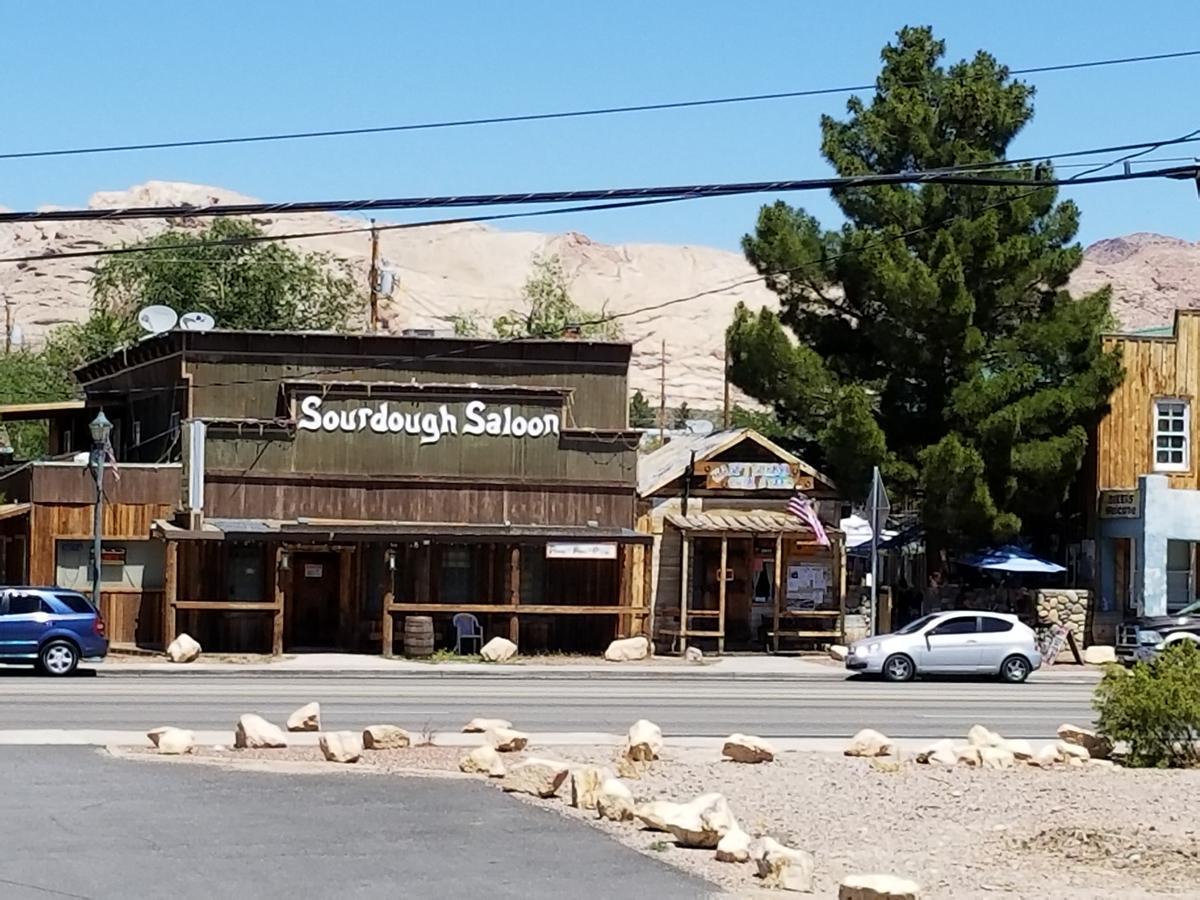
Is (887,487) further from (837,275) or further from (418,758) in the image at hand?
(418,758)

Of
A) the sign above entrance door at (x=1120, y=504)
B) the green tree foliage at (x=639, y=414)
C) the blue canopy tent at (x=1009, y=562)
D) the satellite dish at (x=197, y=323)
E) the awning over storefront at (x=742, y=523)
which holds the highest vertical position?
the green tree foliage at (x=639, y=414)

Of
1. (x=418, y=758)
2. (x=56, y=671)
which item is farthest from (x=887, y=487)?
(x=418, y=758)

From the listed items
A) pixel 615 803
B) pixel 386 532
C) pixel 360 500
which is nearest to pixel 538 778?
pixel 615 803

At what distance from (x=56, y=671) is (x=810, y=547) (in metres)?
16.6

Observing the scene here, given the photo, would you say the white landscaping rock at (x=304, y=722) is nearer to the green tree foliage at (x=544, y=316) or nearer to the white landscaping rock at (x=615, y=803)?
the white landscaping rock at (x=615, y=803)

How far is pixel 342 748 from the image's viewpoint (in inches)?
695

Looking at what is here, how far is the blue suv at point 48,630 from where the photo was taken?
3062 cm

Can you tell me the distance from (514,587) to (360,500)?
3.50 metres

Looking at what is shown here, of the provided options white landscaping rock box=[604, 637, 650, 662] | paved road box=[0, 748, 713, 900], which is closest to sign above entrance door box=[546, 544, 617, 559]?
white landscaping rock box=[604, 637, 650, 662]

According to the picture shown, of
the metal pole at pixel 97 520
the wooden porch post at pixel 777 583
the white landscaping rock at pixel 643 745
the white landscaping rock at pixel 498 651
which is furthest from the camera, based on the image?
the wooden porch post at pixel 777 583

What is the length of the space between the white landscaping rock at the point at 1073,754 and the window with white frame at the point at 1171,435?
24734mm

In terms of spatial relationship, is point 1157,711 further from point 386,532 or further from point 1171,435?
point 1171,435

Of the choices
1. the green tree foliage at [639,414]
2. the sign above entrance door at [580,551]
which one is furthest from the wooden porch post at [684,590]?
the green tree foliage at [639,414]

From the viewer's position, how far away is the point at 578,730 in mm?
22141
